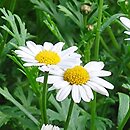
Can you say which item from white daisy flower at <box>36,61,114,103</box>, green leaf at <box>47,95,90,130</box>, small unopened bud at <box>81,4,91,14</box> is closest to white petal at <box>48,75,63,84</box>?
white daisy flower at <box>36,61,114,103</box>

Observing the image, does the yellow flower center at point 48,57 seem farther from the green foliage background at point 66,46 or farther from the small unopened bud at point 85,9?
the small unopened bud at point 85,9

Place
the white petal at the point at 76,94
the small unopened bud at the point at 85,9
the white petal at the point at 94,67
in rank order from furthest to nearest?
the small unopened bud at the point at 85,9 < the white petal at the point at 94,67 < the white petal at the point at 76,94

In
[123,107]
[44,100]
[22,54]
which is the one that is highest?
[22,54]

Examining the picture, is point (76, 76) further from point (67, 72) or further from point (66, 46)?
point (66, 46)

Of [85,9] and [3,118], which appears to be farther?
[85,9]

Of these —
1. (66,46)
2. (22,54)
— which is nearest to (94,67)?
(22,54)

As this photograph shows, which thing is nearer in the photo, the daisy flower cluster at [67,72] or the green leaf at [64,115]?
the daisy flower cluster at [67,72]

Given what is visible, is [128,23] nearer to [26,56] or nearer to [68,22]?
[26,56]

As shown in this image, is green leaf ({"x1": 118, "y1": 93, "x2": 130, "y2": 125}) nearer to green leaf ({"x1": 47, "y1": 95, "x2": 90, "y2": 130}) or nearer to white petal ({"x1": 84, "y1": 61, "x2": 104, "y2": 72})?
green leaf ({"x1": 47, "y1": 95, "x2": 90, "y2": 130})

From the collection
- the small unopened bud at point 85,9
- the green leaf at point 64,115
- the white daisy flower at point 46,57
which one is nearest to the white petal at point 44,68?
the white daisy flower at point 46,57
